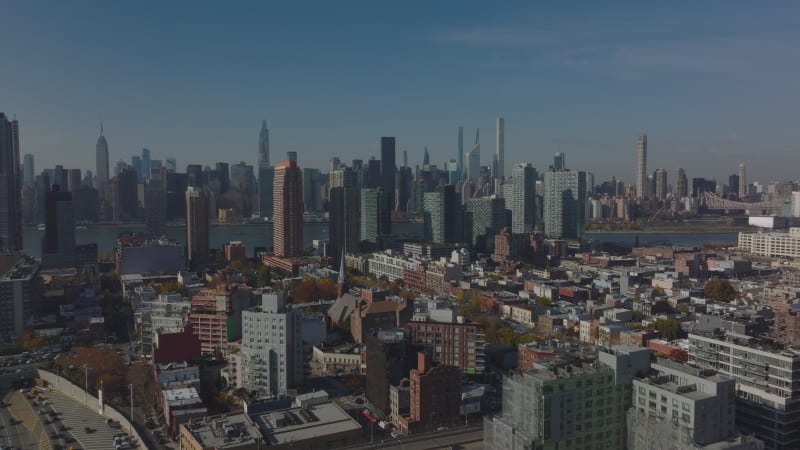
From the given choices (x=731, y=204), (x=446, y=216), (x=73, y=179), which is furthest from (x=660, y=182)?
(x=73, y=179)

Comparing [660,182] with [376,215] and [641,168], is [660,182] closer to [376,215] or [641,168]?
[641,168]

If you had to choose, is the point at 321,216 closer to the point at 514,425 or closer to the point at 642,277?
the point at 642,277

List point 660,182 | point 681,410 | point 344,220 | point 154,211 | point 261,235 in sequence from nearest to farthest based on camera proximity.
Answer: point 681,410 → point 344,220 → point 154,211 → point 261,235 → point 660,182

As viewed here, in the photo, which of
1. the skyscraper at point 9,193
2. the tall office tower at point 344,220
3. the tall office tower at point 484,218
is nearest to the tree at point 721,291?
the tall office tower at point 484,218

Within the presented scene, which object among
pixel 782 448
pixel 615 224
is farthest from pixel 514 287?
pixel 615 224

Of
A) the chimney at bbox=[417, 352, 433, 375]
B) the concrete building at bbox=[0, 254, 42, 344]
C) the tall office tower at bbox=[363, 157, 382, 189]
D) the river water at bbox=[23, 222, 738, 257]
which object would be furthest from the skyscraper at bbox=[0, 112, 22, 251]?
the tall office tower at bbox=[363, 157, 382, 189]

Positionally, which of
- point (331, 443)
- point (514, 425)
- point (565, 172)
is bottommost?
point (331, 443)

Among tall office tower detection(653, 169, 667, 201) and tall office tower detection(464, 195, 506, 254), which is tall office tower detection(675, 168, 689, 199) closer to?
tall office tower detection(653, 169, 667, 201)
